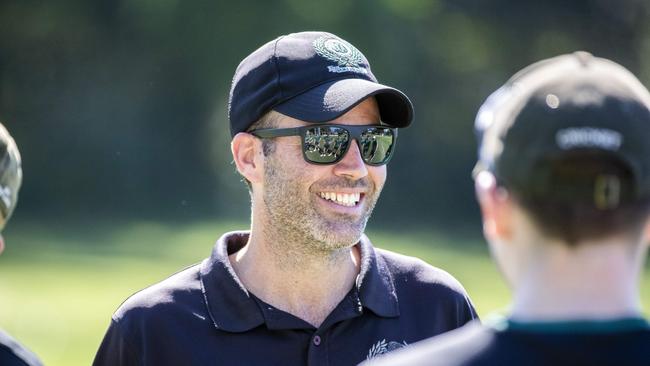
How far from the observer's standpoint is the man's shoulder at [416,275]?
3.95 meters

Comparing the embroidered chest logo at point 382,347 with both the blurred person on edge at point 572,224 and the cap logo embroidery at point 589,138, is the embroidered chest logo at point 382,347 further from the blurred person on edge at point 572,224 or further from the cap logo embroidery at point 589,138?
the cap logo embroidery at point 589,138

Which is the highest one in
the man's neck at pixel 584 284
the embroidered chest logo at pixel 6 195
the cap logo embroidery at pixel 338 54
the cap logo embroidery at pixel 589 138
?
the cap logo embroidery at pixel 338 54

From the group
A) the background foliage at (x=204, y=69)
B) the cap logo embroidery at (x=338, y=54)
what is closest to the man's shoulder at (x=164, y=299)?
the cap logo embroidery at (x=338, y=54)

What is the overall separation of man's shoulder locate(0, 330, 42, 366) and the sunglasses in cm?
149

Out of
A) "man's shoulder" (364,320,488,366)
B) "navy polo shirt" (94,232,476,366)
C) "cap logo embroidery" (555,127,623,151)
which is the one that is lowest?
"navy polo shirt" (94,232,476,366)

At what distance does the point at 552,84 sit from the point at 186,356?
188 centimetres

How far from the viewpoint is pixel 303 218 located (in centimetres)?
396

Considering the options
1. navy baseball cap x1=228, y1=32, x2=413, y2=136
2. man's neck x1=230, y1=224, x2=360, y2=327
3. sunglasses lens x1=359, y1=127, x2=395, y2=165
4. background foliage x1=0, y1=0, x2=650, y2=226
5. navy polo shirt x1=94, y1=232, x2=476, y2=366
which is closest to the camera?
navy polo shirt x1=94, y1=232, x2=476, y2=366

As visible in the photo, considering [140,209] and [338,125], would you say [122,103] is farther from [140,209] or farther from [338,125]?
[338,125]

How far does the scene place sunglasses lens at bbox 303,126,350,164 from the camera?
13.1 ft

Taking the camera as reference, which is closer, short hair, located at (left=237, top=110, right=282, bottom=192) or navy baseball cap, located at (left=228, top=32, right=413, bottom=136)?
navy baseball cap, located at (left=228, top=32, right=413, bottom=136)

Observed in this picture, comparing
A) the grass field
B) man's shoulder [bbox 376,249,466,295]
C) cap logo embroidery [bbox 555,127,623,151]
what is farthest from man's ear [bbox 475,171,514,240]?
the grass field

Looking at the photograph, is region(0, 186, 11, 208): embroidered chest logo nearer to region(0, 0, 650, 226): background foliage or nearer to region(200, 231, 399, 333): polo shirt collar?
region(200, 231, 399, 333): polo shirt collar

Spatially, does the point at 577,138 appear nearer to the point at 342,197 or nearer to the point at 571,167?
the point at 571,167
